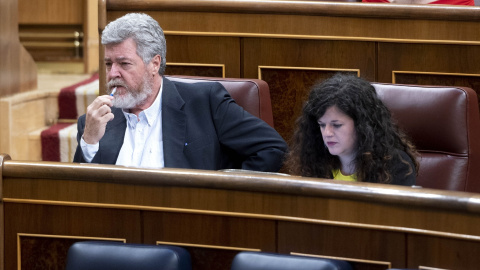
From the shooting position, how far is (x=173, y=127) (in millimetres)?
1050

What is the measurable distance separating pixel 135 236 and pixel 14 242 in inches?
5.0

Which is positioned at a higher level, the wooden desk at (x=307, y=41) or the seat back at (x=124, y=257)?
the wooden desk at (x=307, y=41)

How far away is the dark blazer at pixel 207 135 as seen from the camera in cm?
103

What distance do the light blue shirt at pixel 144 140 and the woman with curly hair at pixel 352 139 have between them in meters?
0.19

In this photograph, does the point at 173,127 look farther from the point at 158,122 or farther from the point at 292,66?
the point at 292,66

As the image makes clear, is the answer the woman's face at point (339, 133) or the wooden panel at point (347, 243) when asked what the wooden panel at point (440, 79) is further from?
the wooden panel at point (347, 243)

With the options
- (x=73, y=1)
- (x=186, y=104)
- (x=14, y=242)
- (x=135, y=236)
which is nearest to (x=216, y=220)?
(x=135, y=236)

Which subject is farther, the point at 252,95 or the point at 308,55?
the point at 308,55

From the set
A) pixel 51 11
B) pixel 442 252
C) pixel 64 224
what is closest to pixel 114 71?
pixel 64 224

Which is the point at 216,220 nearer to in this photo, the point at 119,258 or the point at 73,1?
the point at 119,258

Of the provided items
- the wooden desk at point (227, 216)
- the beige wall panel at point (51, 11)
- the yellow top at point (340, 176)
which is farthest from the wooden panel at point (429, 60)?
the beige wall panel at point (51, 11)

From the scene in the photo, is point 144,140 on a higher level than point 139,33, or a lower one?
lower

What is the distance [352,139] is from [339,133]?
2 cm

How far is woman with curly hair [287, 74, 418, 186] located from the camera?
90 cm
